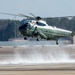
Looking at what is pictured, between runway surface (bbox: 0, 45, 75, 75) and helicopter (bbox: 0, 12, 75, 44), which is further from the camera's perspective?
helicopter (bbox: 0, 12, 75, 44)

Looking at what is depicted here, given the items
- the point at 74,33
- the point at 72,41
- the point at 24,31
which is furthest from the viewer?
the point at 72,41

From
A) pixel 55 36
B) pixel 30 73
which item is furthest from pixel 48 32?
pixel 30 73

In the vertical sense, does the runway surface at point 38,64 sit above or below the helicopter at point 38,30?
below

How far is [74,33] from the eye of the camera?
60.3 m

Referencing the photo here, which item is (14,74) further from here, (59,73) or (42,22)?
(42,22)

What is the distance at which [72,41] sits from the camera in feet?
458

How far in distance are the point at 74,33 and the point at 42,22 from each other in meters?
5.42

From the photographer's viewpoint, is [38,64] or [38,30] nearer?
[38,64]

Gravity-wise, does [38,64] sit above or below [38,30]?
below

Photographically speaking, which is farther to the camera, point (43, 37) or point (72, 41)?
point (72, 41)

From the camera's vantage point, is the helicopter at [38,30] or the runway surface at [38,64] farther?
the helicopter at [38,30]

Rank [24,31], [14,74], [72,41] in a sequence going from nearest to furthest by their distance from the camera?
[14,74]
[24,31]
[72,41]

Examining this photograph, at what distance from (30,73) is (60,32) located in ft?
96.6

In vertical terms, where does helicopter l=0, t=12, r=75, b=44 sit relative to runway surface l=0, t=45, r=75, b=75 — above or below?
above
